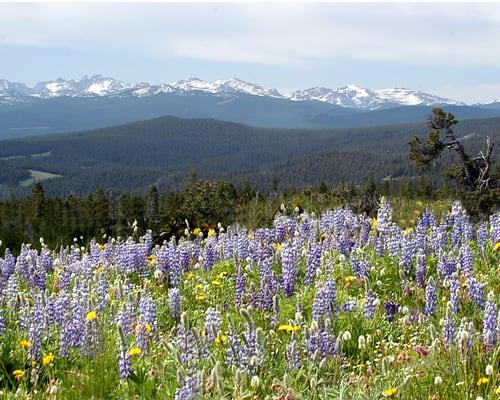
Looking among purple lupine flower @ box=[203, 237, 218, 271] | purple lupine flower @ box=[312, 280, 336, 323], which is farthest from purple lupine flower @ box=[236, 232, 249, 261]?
purple lupine flower @ box=[312, 280, 336, 323]

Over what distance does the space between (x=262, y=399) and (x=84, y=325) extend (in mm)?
1838

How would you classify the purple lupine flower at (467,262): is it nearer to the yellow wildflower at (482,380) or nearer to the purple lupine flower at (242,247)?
the yellow wildflower at (482,380)

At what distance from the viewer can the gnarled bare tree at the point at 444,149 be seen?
25.2 metres

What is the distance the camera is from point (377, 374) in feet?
16.7

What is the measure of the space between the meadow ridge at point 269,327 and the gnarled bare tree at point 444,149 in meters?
16.9

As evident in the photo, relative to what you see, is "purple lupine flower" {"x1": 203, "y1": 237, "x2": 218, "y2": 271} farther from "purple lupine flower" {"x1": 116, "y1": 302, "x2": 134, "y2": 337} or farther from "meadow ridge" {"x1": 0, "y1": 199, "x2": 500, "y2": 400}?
"purple lupine flower" {"x1": 116, "y1": 302, "x2": 134, "y2": 337}

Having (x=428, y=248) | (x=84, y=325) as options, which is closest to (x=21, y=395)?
(x=84, y=325)

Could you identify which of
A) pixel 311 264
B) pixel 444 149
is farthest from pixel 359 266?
pixel 444 149

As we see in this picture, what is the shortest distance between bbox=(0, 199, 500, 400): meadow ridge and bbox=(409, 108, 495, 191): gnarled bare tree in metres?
16.9

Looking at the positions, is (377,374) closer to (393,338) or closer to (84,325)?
(393,338)

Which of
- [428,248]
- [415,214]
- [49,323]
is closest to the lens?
[49,323]

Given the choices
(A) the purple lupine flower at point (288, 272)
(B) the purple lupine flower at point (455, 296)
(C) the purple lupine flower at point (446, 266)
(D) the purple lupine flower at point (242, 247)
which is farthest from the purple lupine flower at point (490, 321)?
(D) the purple lupine flower at point (242, 247)

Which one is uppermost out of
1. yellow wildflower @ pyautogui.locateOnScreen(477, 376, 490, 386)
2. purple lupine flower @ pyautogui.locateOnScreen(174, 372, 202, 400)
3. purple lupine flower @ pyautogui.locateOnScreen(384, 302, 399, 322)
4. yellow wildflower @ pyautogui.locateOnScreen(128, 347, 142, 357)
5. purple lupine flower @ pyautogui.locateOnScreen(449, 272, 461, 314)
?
purple lupine flower @ pyautogui.locateOnScreen(449, 272, 461, 314)

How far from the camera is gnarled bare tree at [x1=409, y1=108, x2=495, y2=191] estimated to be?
25172 millimetres
